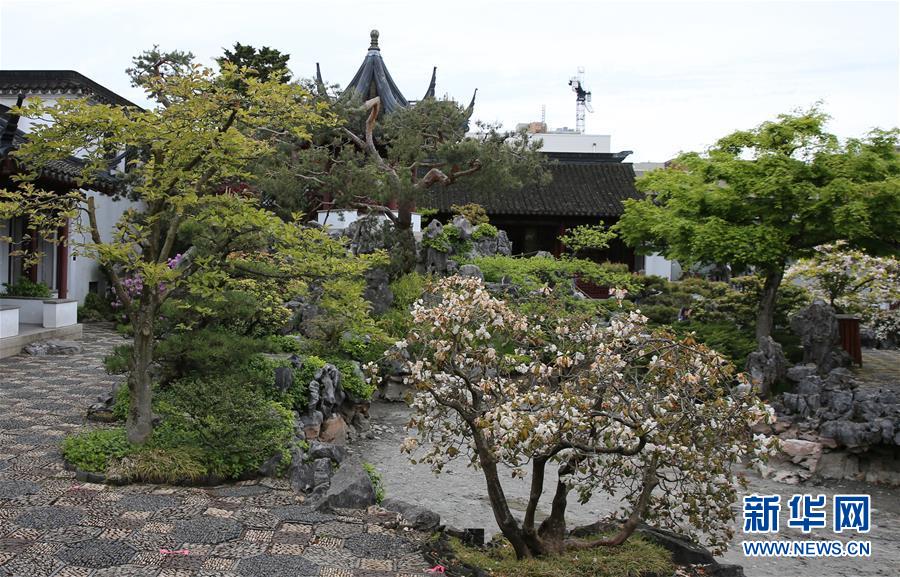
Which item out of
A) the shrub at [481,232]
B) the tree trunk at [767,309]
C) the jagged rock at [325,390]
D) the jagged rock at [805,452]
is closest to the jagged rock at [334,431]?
the jagged rock at [325,390]

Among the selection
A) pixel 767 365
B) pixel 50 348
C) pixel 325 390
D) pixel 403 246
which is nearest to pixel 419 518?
pixel 325 390

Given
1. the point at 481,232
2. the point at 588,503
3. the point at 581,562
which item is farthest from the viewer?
the point at 481,232

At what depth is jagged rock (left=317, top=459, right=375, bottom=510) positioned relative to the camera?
7.54 meters

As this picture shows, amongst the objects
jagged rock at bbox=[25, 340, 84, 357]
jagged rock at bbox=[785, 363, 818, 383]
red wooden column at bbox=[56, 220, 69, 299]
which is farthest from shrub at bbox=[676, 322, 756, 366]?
red wooden column at bbox=[56, 220, 69, 299]

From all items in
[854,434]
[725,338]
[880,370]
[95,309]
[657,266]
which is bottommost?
[854,434]

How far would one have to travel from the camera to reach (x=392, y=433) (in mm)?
13812

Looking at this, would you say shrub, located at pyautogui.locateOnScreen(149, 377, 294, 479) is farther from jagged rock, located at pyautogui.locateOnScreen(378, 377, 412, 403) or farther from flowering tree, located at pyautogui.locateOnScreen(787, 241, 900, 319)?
flowering tree, located at pyautogui.locateOnScreen(787, 241, 900, 319)

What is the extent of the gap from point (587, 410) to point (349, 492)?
123 inches

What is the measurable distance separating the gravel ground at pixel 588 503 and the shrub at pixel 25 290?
9.63m

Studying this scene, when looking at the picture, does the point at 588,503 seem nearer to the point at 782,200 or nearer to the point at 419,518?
the point at 419,518

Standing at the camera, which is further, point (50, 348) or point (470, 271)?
point (470, 271)

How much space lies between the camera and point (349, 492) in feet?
25.1

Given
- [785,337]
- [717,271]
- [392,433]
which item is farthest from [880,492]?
[717,271]

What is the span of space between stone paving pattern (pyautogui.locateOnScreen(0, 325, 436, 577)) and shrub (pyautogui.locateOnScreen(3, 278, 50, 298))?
32.9 ft
